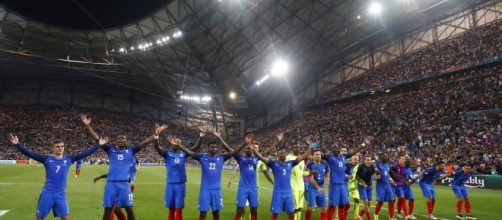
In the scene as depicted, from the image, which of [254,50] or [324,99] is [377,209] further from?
[324,99]

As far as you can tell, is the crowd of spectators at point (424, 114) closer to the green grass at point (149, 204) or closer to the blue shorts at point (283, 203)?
the green grass at point (149, 204)

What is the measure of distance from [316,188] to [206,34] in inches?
1447

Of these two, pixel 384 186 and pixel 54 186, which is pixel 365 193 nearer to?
pixel 384 186

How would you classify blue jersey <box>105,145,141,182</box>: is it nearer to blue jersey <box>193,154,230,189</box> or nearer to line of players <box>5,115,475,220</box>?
line of players <box>5,115,475,220</box>

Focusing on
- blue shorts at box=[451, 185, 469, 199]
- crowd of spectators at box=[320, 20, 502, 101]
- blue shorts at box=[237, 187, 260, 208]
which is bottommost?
blue shorts at box=[451, 185, 469, 199]

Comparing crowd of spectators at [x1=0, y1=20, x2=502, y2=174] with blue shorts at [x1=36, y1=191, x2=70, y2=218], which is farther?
crowd of spectators at [x1=0, y1=20, x2=502, y2=174]

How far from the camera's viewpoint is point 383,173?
13.1 m

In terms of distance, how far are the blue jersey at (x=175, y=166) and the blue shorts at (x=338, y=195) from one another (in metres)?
4.43

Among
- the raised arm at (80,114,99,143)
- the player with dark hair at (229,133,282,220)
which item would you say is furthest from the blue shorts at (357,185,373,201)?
the raised arm at (80,114,99,143)

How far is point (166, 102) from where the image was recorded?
7850 centimetres

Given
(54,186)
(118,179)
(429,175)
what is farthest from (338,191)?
(54,186)

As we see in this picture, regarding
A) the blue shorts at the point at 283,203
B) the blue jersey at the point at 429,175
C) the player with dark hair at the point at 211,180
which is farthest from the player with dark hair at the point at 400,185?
the player with dark hair at the point at 211,180

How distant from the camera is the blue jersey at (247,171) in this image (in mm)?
9625

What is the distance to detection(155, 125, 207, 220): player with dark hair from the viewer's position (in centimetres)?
977
